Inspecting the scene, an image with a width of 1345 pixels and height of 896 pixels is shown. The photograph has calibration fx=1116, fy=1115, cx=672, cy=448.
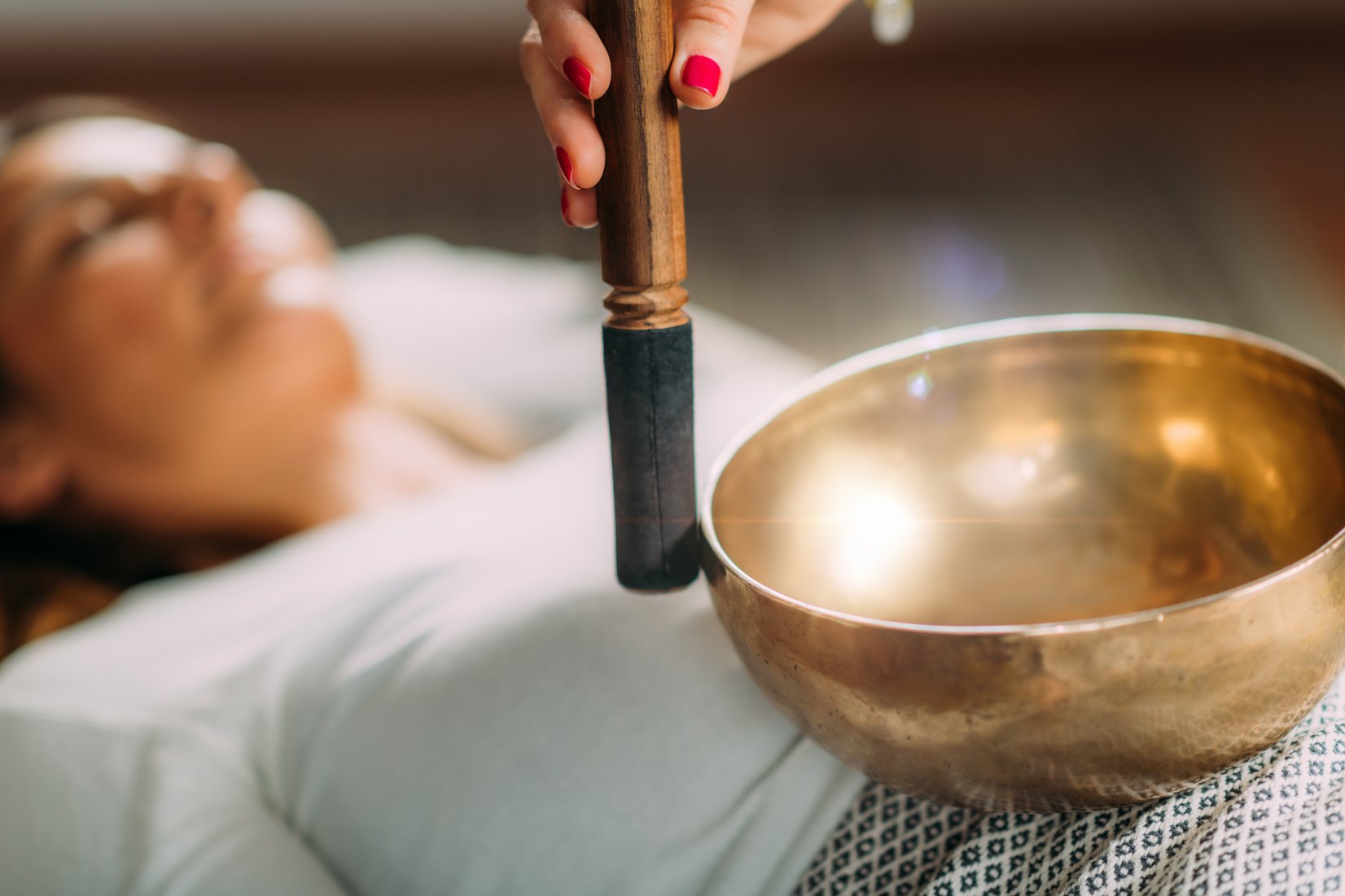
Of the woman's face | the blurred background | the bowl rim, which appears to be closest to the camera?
the bowl rim

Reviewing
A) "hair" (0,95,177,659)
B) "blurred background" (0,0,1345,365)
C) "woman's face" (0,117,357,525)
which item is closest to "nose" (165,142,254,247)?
"woman's face" (0,117,357,525)

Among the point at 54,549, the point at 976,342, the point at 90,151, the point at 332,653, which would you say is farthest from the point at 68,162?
the point at 976,342

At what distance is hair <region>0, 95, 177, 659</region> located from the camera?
1.00m

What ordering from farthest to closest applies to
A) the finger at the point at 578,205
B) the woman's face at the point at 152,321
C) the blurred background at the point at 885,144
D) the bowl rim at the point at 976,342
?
the blurred background at the point at 885,144 < the woman's face at the point at 152,321 < the finger at the point at 578,205 < the bowl rim at the point at 976,342

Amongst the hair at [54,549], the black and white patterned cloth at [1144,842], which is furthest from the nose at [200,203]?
the black and white patterned cloth at [1144,842]

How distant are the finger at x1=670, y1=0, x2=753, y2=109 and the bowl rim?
0.59ft

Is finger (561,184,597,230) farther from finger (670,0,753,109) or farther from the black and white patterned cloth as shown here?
the black and white patterned cloth

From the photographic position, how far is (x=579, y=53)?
43 cm

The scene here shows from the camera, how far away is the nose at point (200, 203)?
974 mm

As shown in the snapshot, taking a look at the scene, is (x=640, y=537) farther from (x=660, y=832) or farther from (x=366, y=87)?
(x=366, y=87)

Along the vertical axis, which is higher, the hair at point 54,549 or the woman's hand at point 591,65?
the woman's hand at point 591,65

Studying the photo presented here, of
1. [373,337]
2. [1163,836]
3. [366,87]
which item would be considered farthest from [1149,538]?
[366,87]

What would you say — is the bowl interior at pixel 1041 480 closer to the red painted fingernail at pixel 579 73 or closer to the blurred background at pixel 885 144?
the red painted fingernail at pixel 579 73

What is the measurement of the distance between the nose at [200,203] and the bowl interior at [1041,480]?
63 centimetres
